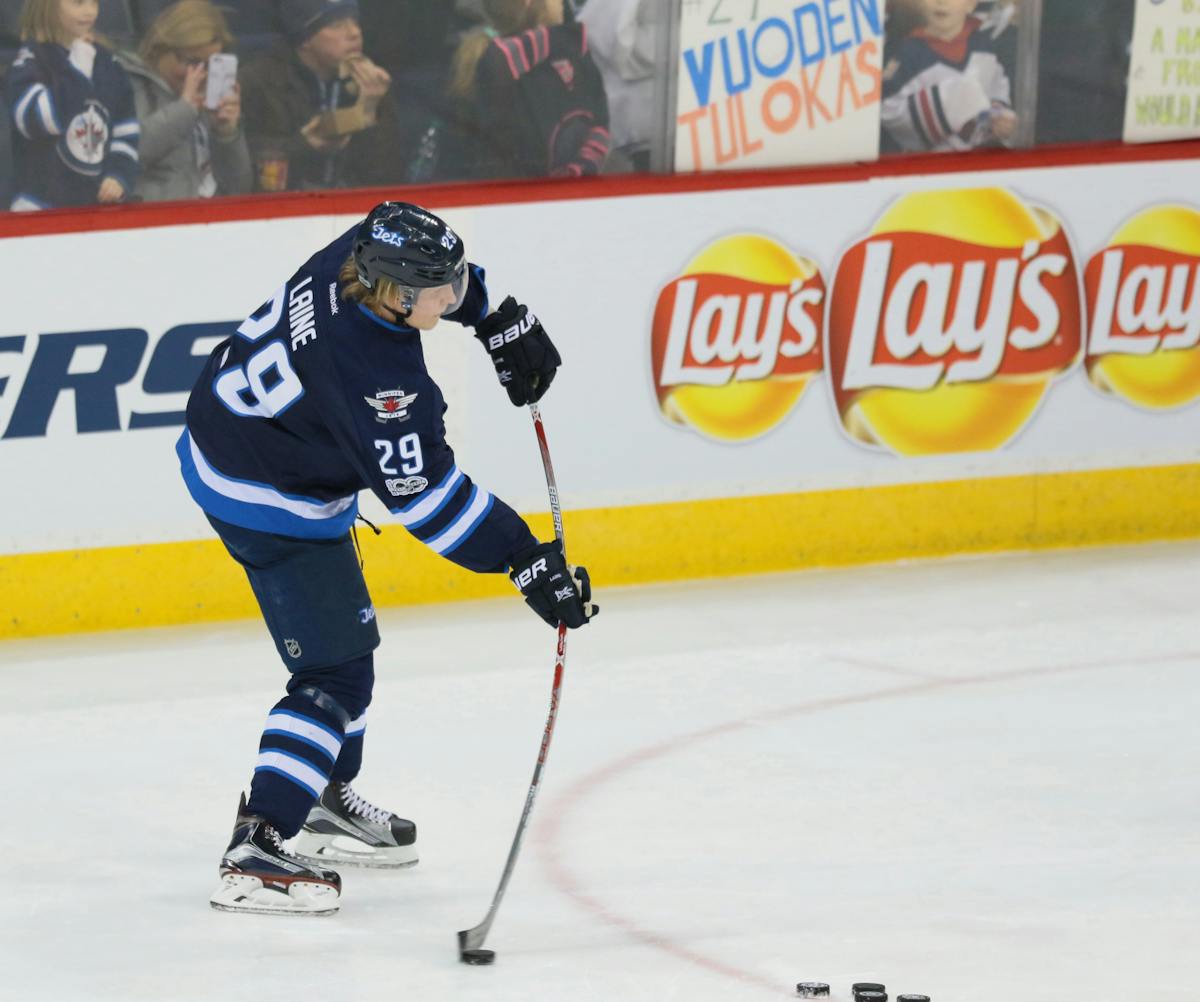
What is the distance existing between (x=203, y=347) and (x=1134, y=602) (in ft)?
8.49

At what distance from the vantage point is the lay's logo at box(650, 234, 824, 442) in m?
6.26

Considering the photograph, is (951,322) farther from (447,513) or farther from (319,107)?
(447,513)

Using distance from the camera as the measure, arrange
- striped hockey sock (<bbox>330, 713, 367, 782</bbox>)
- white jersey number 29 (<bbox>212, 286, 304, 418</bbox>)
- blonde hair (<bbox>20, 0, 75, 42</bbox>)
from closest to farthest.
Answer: white jersey number 29 (<bbox>212, 286, 304, 418</bbox>)
striped hockey sock (<bbox>330, 713, 367, 782</bbox>)
blonde hair (<bbox>20, 0, 75, 42</bbox>)

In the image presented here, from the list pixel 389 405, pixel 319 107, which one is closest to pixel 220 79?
pixel 319 107

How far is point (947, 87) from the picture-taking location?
21.7 ft

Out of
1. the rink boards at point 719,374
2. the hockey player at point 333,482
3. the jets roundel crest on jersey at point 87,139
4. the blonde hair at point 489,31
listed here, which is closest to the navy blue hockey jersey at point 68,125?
the jets roundel crest on jersey at point 87,139

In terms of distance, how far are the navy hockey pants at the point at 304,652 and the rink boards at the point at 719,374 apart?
1959 millimetres

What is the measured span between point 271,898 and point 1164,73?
427cm

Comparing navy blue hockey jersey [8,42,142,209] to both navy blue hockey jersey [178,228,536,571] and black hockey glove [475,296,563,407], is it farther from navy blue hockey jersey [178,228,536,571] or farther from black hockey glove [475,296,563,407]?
black hockey glove [475,296,563,407]

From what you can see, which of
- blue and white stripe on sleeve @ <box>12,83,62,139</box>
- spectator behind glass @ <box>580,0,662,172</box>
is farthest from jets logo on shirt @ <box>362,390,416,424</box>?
spectator behind glass @ <box>580,0,662,172</box>

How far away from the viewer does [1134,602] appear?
241 inches

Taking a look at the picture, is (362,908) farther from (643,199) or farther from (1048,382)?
(1048,382)

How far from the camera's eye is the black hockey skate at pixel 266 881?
3.81 m

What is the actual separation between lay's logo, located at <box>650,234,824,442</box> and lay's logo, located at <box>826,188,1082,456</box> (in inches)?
4.2
